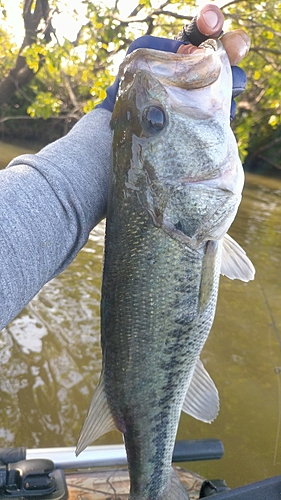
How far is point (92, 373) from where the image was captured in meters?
4.07

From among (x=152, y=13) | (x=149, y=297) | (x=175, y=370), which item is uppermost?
(x=152, y=13)

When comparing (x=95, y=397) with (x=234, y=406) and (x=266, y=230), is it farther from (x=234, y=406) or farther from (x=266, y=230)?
(x=266, y=230)

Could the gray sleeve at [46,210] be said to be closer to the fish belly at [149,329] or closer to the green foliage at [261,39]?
the fish belly at [149,329]

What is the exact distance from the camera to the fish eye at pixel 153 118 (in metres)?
1.35

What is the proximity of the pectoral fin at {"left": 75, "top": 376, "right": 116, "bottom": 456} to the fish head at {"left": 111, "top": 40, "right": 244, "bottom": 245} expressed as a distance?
685 millimetres

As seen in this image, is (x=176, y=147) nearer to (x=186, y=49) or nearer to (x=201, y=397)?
(x=186, y=49)

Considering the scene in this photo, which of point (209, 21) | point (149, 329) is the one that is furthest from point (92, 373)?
point (209, 21)

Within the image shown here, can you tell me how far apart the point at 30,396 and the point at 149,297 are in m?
2.78

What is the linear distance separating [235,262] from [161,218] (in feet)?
1.32

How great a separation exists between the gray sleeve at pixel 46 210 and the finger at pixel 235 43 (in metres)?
0.56

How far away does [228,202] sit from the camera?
1398mm

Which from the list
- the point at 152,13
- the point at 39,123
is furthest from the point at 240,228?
the point at 39,123

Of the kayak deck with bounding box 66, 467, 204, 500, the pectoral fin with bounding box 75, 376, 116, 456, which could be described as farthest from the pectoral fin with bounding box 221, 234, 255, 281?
the kayak deck with bounding box 66, 467, 204, 500

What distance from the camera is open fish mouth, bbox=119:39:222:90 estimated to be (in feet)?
4.13
